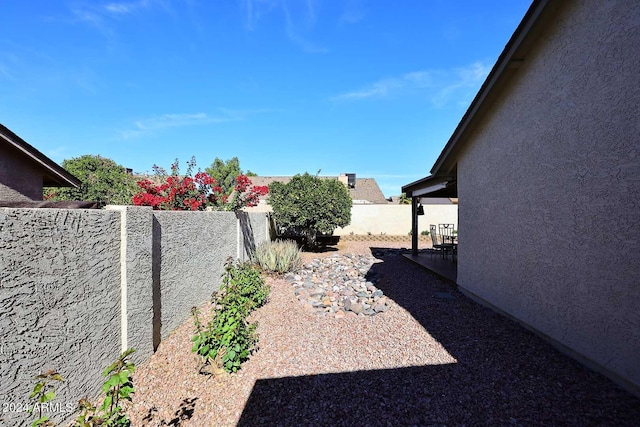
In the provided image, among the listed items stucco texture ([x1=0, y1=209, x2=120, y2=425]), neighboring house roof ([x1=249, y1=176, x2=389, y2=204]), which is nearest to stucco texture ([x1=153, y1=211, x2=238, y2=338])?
stucco texture ([x1=0, y1=209, x2=120, y2=425])

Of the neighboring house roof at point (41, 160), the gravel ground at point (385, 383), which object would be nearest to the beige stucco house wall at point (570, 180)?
the gravel ground at point (385, 383)

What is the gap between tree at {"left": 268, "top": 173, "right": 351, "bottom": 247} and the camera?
1361 centimetres

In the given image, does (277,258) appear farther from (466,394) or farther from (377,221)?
(377,221)

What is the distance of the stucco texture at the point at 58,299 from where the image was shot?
6.91 feet

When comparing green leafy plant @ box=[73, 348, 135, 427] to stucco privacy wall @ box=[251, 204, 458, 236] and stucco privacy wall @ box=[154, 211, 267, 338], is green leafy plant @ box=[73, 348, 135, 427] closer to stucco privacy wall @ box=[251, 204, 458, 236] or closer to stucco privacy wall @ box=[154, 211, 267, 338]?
stucco privacy wall @ box=[154, 211, 267, 338]

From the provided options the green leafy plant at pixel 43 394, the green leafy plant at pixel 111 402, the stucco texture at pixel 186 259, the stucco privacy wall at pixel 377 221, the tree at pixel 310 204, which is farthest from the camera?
the stucco privacy wall at pixel 377 221

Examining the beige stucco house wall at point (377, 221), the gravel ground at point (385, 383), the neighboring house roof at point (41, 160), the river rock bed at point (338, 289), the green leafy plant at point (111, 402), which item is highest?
the neighboring house roof at point (41, 160)

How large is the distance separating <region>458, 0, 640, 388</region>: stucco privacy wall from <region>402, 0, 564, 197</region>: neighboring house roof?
0.57 ft

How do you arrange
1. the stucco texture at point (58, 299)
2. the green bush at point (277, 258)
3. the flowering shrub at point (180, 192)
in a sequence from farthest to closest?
the green bush at point (277, 258) → the flowering shrub at point (180, 192) → the stucco texture at point (58, 299)

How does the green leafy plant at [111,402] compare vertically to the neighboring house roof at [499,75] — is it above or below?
below

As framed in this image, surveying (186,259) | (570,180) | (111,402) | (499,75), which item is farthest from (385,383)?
(499,75)

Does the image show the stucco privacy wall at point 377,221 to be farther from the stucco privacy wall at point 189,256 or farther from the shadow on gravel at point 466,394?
the shadow on gravel at point 466,394

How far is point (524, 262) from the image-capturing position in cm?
482

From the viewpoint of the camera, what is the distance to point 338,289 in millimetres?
7438
